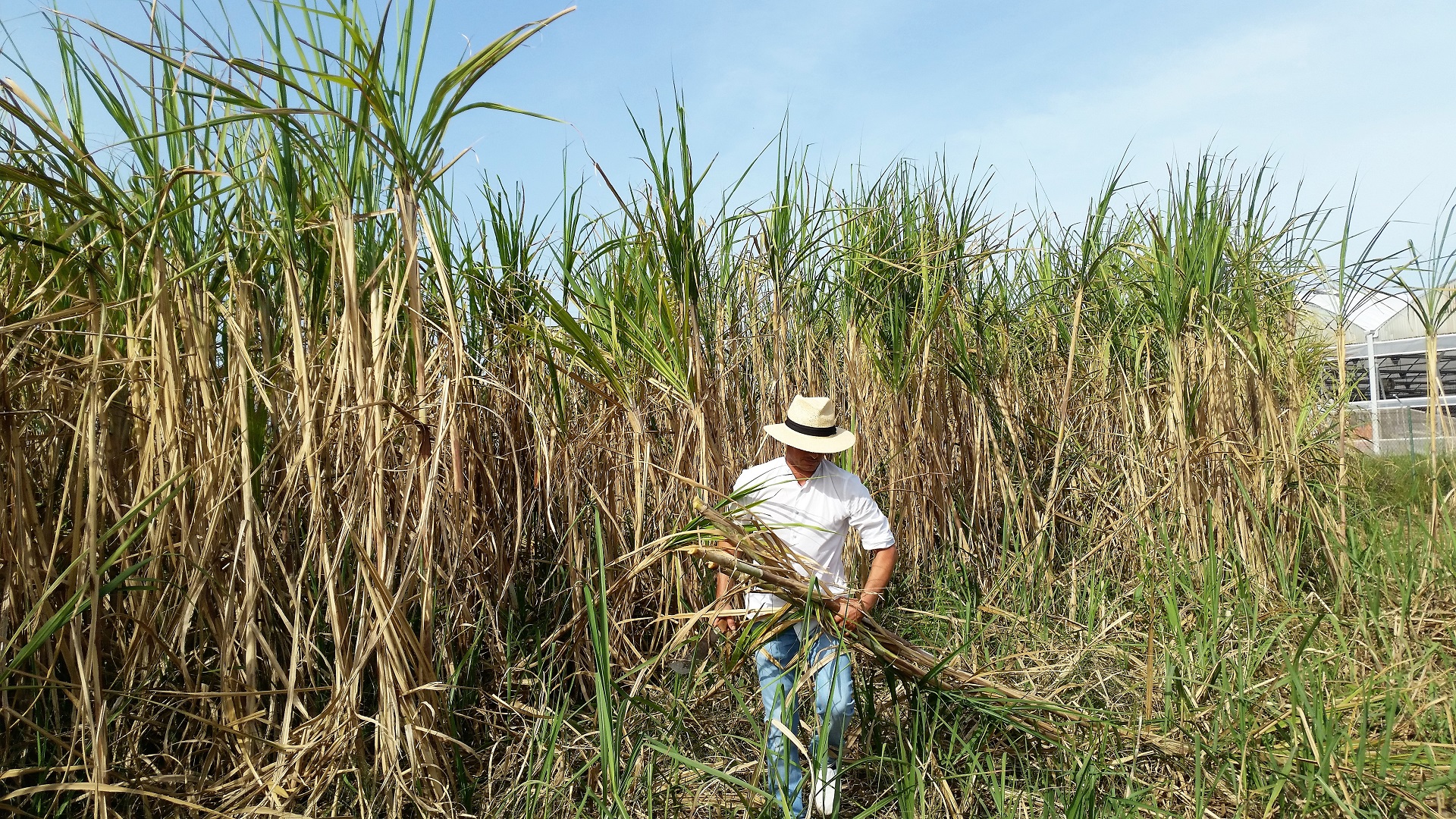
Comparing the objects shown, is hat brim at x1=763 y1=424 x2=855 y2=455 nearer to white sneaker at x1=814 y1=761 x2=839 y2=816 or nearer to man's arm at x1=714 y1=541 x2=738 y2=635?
man's arm at x1=714 y1=541 x2=738 y2=635

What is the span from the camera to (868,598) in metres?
2.22

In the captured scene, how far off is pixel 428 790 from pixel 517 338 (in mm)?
1327

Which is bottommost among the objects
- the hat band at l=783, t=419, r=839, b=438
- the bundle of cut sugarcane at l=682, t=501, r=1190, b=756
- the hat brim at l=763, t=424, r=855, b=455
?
the bundle of cut sugarcane at l=682, t=501, r=1190, b=756

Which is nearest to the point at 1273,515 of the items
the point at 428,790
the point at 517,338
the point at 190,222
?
the point at 517,338

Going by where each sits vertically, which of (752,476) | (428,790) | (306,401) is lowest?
(428,790)

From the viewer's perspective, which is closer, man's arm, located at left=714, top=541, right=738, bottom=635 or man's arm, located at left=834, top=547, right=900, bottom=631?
man's arm, located at left=834, top=547, right=900, bottom=631

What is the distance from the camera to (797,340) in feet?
12.3

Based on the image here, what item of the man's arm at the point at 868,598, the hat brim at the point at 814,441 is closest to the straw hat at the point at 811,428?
the hat brim at the point at 814,441

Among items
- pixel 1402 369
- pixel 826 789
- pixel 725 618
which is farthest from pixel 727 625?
pixel 1402 369

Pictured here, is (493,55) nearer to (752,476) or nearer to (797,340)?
(752,476)

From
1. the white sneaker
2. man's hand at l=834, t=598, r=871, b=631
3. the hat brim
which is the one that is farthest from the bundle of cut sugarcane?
the hat brim

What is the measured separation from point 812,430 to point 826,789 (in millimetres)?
987

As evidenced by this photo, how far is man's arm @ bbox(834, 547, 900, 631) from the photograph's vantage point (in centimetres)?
196

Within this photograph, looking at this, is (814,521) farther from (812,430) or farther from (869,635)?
(869,635)
